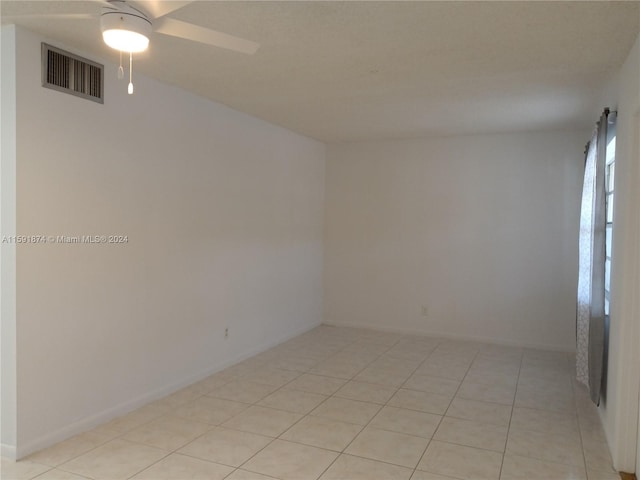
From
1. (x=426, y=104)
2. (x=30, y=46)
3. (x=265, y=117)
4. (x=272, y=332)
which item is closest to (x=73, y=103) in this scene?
(x=30, y=46)

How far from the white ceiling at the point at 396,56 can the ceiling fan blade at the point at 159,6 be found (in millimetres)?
153

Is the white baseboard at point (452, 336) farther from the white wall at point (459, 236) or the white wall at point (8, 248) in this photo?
the white wall at point (8, 248)

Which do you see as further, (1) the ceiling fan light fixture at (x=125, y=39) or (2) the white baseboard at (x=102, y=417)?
(2) the white baseboard at (x=102, y=417)

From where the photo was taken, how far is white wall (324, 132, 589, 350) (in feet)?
17.7

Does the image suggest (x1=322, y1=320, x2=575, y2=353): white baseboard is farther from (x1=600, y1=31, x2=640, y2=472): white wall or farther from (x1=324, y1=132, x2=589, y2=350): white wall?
(x1=600, y1=31, x2=640, y2=472): white wall

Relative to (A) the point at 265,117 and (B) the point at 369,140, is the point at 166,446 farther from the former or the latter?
(B) the point at 369,140

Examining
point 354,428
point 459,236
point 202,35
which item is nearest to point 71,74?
point 202,35

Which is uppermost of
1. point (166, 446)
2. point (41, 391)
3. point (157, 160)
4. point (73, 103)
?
point (73, 103)

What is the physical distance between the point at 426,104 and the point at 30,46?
9.75 ft

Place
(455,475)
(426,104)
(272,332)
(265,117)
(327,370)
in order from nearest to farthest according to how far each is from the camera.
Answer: (455,475) < (426,104) < (327,370) < (265,117) < (272,332)

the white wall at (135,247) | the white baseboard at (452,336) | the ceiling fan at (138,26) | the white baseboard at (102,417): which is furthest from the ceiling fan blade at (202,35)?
the white baseboard at (452,336)

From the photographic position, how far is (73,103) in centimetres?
306

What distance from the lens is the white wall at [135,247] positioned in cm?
286

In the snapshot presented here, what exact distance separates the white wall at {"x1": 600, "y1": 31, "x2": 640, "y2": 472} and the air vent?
10.5 ft
